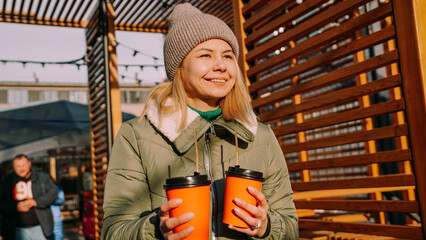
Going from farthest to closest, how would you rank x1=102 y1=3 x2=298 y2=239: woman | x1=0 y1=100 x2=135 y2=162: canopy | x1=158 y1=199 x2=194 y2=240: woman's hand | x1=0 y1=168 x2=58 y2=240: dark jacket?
1. x1=0 y1=100 x2=135 y2=162: canopy
2. x1=0 y1=168 x2=58 y2=240: dark jacket
3. x1=102 y1=3 x2=298 y2=239: woman
4. x1=158 y1=199 x2=194 y2=240: woman's hand

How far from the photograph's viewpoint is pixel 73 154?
15.9 meters

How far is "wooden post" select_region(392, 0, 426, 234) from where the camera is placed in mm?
1972

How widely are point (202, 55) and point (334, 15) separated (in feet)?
4.03

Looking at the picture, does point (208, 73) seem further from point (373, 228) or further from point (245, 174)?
point (373, 228)

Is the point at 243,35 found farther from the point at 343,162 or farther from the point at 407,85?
the point at 407,85

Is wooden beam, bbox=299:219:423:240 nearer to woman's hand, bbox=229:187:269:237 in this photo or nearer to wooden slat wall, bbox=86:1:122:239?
woman's hand, bbox=229:187:269:237

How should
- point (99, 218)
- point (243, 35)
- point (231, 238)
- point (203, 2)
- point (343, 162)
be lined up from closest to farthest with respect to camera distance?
Result: point (231, 238)
point (343, 162)
point (243, 35)
point (203, 2)
point (99, 218)

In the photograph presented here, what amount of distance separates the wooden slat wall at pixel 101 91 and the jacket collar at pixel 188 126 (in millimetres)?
4551

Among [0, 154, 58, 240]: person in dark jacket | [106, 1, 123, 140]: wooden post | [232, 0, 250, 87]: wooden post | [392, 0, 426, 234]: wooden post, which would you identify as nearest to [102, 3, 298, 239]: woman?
[392, 0, 426, 234]: wooden post

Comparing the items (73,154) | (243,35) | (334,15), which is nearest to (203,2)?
(243,35)

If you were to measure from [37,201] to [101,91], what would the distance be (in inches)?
89.1

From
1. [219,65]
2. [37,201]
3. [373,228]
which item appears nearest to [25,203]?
[37,201]

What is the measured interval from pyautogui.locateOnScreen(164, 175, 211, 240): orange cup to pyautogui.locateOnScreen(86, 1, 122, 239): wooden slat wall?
16.3 ft

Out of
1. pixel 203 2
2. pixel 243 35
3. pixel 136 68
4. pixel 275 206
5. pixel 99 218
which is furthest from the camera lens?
pixel 136 68
